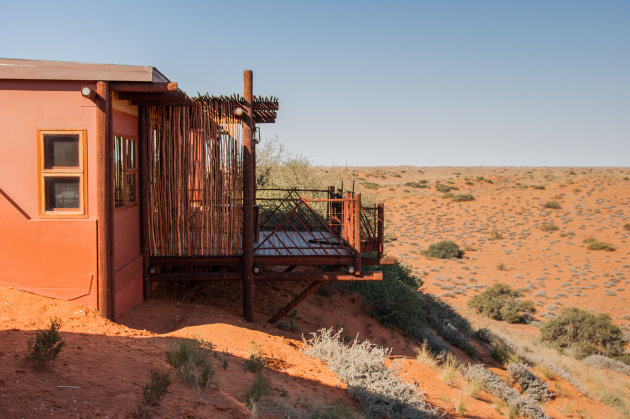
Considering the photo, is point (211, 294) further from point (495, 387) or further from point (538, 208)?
point (538, 208)

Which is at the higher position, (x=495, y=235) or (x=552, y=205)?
(x=552, y=205)

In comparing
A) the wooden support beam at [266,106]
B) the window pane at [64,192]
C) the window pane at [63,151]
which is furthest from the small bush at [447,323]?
the window pane at [63,151]

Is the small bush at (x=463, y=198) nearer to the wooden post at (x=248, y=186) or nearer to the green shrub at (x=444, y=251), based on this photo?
the green shrub at (x=444, y=251)

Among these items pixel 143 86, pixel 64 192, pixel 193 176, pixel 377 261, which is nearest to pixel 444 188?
pixel 377 261

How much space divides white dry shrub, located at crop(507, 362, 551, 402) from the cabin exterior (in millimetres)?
4466

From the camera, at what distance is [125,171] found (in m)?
7.61

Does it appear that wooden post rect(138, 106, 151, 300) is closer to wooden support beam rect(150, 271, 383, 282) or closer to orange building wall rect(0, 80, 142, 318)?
wooden support beam rect(150, 271, 383, 282)

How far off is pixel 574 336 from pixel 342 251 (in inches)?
469

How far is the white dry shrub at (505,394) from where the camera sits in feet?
28.1

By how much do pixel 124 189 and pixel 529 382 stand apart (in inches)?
364

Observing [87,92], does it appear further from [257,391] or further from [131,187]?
[257,391]

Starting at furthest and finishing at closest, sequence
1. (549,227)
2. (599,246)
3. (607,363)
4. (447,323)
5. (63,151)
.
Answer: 1. (549,227)
2. (599,246)
3. (607,363)
4. (447,323)
5. (63,151)

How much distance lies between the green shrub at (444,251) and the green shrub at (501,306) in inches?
286

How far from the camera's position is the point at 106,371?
4.96 meters
